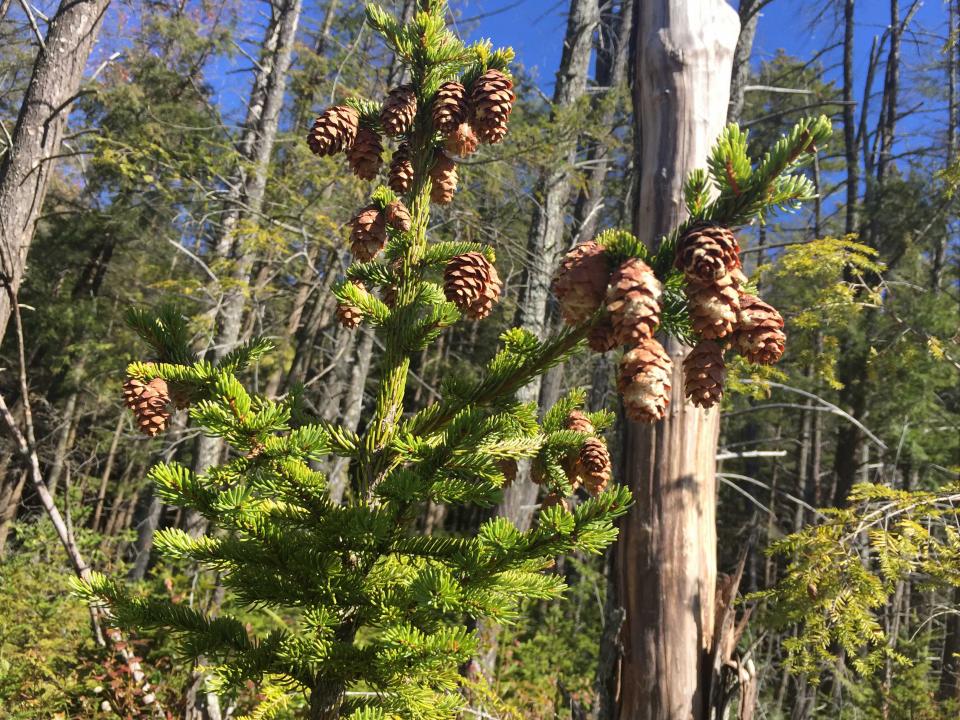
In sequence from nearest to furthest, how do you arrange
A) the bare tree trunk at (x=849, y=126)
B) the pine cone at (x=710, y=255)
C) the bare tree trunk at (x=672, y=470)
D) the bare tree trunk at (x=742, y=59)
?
the pine cone at (x=710, y=255)
the bare tree trunk at (x=672, y=470)
the bare tree trunk at (x=742, y=59)
the bare tree trunk at (x=849, y=126)

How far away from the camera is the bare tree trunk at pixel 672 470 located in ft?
7.47

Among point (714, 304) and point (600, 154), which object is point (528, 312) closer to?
point (600, 154)

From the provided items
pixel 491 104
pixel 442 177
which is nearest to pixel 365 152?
pixel 442 177

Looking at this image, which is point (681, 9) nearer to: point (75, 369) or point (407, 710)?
point (407, 710)

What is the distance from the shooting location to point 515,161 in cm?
684

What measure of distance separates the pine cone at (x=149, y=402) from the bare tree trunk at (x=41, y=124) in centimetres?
424

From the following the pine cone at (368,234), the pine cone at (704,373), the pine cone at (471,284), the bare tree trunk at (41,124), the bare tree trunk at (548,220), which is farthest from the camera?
the bare tree trunk at (548,220)

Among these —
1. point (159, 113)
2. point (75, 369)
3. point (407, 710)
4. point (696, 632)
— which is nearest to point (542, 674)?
point (696, 632)

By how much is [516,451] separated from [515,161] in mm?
6035

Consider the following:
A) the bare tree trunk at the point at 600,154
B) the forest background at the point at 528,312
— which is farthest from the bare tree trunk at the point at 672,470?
the bare tree trunk at the point at 600,154

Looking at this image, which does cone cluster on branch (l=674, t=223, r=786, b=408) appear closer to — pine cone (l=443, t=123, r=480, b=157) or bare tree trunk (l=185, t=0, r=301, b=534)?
pine cone (l=443, t=123, r=480, b=157)

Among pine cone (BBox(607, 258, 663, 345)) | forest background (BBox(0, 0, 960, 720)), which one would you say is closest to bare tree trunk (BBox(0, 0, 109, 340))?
forest background (BBox(0, 0, 960, 720))

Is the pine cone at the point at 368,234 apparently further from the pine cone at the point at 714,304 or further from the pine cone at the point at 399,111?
the pine cone at the point at 714,304

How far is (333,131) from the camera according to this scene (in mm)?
1405
